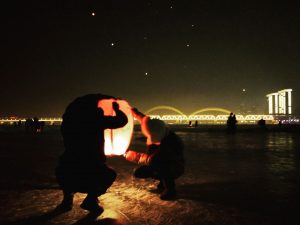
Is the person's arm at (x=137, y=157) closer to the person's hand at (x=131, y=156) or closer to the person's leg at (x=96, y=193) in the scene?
the person's hand at (x=131, y=156)

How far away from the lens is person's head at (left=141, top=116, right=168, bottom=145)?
5344 millimetres

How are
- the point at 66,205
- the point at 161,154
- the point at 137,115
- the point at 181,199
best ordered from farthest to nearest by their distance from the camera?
the point at 181,199
the point at 161,154
the point at 137,115
the point at 66,205

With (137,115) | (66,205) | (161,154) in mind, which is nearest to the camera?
(66,205)

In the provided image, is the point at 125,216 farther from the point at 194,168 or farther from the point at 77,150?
the point at 194,168

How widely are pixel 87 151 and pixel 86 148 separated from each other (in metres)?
0.04

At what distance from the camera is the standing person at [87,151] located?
4.69m

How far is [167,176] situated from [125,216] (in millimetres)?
1225

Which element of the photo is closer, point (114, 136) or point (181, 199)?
point (114, 136)

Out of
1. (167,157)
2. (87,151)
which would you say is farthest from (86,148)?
(167,157)

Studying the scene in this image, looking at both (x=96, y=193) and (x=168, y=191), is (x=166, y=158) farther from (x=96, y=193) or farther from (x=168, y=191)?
(x=96, y=193)

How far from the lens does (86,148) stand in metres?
4.71

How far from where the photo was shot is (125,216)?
464 centimetres

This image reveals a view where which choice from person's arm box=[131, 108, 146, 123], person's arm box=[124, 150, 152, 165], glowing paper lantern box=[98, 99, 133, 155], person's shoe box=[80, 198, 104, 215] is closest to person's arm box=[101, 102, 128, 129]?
glowing paper lantern box=[98, 99, 133, 155]

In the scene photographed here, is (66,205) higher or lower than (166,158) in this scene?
lower
